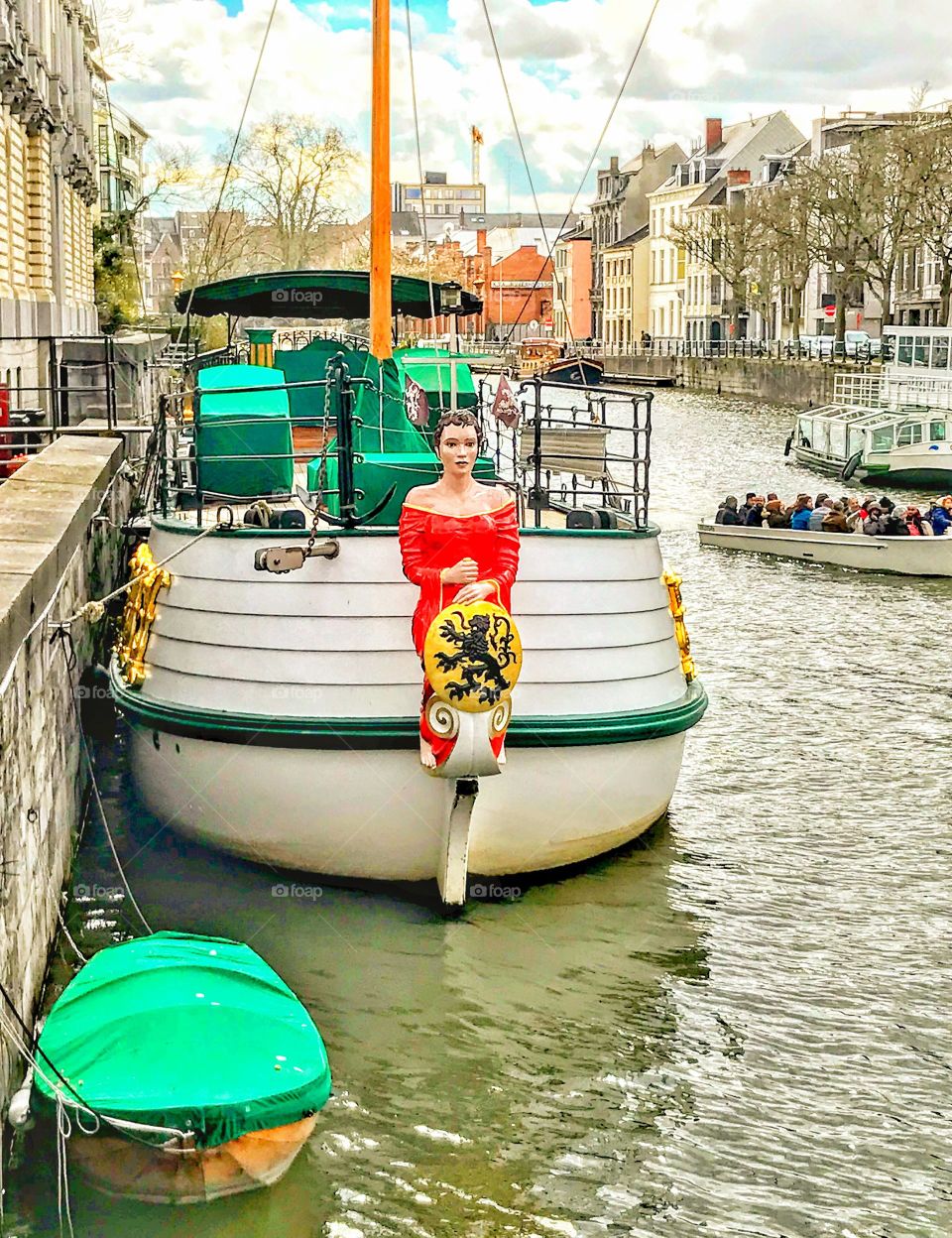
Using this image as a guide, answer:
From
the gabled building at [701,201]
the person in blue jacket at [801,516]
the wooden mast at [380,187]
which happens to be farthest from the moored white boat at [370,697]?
the gabled building at [701,201]

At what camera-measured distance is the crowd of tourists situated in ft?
102

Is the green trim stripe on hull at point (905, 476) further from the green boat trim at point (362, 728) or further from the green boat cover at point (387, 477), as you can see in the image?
the green boat trim at point (362, 728)

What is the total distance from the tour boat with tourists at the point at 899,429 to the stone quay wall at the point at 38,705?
34.3 metres

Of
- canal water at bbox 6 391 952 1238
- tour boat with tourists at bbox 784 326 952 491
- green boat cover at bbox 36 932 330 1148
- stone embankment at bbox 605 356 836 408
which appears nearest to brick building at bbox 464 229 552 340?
stone embankment at bbox 605 356 836 408

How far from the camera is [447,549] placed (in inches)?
410

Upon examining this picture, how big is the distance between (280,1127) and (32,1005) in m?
1.94

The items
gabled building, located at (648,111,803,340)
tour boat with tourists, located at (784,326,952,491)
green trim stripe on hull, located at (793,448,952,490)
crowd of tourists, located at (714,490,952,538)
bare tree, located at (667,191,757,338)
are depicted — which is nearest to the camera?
crowd of tourists, located at (714,490,952,538)

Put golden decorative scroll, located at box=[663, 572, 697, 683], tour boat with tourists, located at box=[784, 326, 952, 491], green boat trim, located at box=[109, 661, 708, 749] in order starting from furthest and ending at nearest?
tour boat with tourists, located at box=[784, 326, 952, 491] → golden decorative scroll, located at box=[663, 572, 697, 683] → green boat trim, located at box=[109, 661, 708, 749]

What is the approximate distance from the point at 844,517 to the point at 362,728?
22.9 m

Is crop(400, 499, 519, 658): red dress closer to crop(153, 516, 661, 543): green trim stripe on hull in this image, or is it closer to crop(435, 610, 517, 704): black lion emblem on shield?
crop(435, 610, 517, 704): black lion emblem on shield

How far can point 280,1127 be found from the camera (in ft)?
26.1

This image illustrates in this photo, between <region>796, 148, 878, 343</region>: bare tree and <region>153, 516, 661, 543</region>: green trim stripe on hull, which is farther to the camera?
<region>796, 148, 878, 343</region>: bare tree

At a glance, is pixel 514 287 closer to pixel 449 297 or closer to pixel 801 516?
pixel 801 516

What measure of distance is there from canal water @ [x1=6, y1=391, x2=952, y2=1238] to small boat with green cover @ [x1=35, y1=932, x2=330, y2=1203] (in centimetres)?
18
